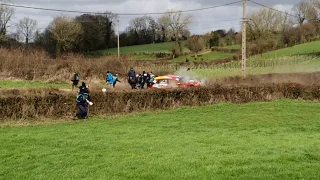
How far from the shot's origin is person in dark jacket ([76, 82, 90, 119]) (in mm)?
19609

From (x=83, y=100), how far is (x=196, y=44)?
238 feet

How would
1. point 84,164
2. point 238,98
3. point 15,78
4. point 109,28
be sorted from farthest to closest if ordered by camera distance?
point 109,28 → point 15,78 → point 238,98 → point 84,164

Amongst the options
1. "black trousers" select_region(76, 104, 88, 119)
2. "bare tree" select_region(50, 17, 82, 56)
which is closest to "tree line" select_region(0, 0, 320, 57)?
"bare tree" select_region(50, 17, 82, 56)

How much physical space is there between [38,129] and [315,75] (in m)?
26.9

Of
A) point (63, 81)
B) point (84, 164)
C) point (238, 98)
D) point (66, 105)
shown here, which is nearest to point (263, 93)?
point (238, 98)

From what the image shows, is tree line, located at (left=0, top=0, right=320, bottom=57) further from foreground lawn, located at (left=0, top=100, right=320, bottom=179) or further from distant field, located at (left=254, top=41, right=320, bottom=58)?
foreground lawn, located at (left=0, top=100, right=320, bottom=179)

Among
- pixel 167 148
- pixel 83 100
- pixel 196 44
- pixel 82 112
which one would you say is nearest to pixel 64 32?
pixel 196 44

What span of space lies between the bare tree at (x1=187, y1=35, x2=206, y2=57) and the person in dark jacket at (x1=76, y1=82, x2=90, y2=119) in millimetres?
71681

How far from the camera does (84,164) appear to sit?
9.55 metres

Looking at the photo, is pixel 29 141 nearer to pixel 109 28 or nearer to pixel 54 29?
pixel 54 29

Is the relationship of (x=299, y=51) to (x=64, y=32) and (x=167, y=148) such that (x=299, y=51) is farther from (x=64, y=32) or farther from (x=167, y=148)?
(x=167, y=148)

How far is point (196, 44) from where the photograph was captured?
90.5 metres

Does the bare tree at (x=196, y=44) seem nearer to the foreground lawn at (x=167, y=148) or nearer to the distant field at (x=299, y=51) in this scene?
the distant field at (x=299, y=51)

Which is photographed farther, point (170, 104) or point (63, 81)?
point (63, 81)
